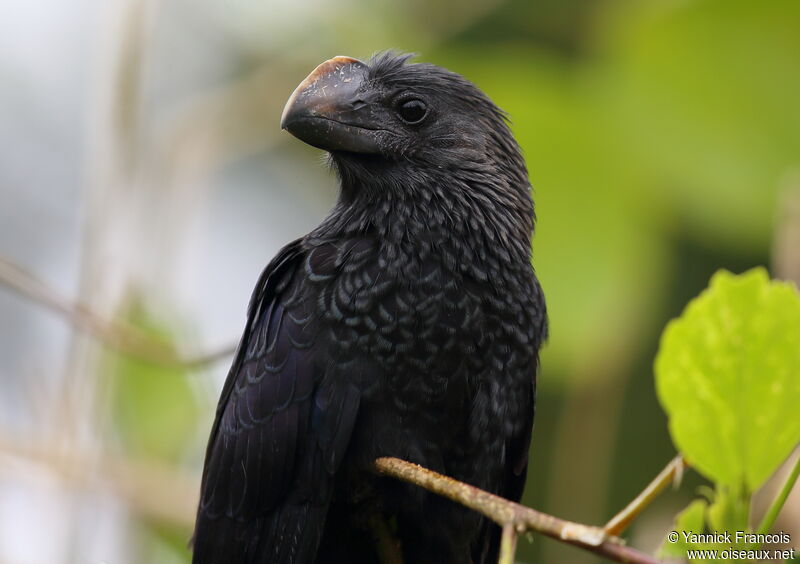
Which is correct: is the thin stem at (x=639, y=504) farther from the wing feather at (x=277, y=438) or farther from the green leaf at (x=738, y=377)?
the wing feather at (x=277, y=438)

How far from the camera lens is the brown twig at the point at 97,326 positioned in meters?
2.70

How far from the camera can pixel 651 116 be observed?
3484mm

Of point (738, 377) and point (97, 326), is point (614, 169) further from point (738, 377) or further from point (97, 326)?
point (738, 377)

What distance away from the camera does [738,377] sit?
1.56 m

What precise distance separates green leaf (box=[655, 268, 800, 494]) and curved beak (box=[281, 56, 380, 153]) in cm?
138

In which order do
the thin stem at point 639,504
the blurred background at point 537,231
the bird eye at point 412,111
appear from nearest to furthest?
the thin stem at point 639,504, the bird eye at point 412,111, the blurred background at point 537,231

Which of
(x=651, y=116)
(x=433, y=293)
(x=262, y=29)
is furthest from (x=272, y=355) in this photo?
(x=262, y=29)

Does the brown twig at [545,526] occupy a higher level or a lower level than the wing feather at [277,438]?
lower

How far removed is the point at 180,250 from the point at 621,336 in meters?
1.67

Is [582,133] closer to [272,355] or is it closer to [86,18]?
[272,355]

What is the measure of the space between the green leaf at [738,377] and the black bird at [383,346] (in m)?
1.04

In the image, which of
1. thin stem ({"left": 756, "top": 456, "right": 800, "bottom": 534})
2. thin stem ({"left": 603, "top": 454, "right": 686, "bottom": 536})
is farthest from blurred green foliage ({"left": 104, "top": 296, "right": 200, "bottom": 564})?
thin stem ({"left": 756, "top": 456, "right": 800, "bottom": 534})

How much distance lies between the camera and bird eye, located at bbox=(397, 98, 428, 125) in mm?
2871

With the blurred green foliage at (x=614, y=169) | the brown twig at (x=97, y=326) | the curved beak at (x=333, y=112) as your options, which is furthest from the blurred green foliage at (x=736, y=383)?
the blurred green foliage at (x=614, y=169)
